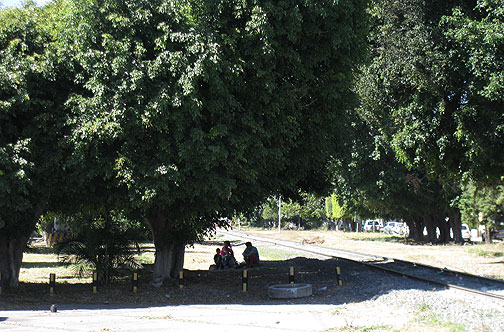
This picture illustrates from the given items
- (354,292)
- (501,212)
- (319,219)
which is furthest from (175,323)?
(319,219)

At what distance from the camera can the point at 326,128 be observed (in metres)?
16.2

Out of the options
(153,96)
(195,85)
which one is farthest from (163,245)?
(195,85)

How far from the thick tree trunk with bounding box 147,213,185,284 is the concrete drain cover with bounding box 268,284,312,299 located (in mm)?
4071

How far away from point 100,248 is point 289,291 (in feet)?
20.0

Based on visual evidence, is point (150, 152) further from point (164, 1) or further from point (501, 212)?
point (501, 212)

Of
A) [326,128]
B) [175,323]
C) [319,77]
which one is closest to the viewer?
[175,323]

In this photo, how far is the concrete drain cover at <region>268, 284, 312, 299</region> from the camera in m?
13.2

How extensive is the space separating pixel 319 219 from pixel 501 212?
69516 mm

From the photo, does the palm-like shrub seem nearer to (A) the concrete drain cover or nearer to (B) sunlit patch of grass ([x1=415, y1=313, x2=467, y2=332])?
(A) the concrete drain cover

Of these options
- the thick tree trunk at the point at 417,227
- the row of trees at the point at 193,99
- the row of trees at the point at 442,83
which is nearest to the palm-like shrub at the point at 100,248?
the row of trees at the point at 193,99

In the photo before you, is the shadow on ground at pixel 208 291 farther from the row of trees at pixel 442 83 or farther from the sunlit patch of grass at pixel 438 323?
the row of trees at pixel 442 83

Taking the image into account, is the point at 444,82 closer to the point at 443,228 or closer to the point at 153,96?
the point at 153,96

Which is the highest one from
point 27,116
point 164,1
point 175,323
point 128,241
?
point 164,1

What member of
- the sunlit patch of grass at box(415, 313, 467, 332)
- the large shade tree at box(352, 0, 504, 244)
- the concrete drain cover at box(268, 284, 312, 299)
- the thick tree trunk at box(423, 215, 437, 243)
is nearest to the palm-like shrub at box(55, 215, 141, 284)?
the concrete drain cover at box(268, 284, 312, 299)
